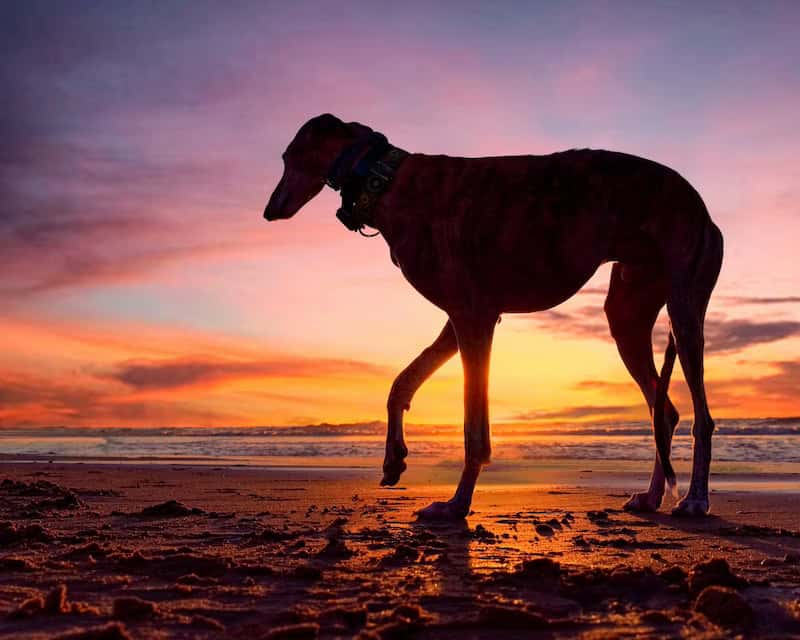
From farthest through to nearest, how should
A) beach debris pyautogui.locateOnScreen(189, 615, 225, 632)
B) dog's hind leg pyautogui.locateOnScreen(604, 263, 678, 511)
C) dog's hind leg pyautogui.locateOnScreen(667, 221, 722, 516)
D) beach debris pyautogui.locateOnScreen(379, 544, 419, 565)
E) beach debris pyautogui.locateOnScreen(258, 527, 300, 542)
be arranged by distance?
dog's hind leg pyautogui.locateOnScreen(604, 263, 678, 511) < dog's hind leg pyautogui.locateOnScreen(667, 221, 722, 516) < beach debris pyautogui.locateOnScreen(258, 527, 300, 542) < beach debris pyautogui.locateOnScreen(379, 544, 419, 565) < beach debris pyautogui.locateOnScreen(189, 615, 225, 632)

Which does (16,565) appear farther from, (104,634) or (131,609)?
(104,634)

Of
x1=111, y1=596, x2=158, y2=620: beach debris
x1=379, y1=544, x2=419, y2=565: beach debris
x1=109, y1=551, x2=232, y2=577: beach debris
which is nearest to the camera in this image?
x1=111, y1=596, x2=158, y2=620: beach debris

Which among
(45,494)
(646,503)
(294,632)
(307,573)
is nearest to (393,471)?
(646,503)

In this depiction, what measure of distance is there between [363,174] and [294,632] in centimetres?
415

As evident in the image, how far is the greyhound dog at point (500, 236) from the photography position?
5.86m

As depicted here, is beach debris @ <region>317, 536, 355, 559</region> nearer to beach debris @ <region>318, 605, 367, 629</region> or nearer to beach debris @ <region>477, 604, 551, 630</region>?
beach debris @ <region>318, 605, 367, 629</region>

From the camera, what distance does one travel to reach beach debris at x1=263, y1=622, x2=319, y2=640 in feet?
7.91

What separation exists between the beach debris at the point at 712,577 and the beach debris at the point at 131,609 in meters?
1.81

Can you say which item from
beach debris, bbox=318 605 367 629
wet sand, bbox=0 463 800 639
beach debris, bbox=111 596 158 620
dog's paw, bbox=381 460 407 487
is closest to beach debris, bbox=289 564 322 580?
wet sand, bbox=0 463 800 639

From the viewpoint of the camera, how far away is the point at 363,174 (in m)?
6.12

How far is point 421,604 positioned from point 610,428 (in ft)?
118

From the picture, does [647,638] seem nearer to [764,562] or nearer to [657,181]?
[764,562]

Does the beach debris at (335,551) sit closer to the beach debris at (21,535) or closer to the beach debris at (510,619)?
the beach debris at (510,619)

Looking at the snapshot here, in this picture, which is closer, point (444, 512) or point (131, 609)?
point (131, 609)
